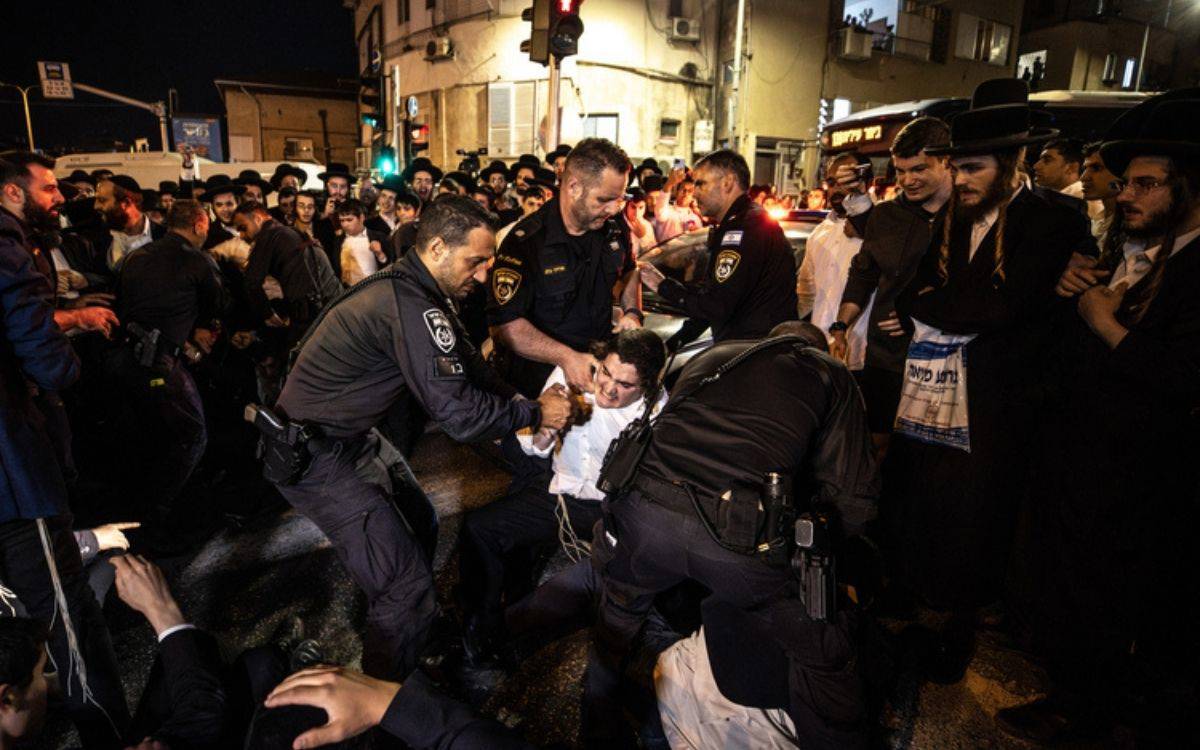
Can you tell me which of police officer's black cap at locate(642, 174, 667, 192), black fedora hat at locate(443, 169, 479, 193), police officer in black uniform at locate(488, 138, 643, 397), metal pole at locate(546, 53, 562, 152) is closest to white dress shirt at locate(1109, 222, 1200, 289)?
police officer in black uniform at locate(488, 138, 643, 397)

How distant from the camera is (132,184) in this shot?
655 centimetres

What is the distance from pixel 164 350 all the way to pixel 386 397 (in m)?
2.36

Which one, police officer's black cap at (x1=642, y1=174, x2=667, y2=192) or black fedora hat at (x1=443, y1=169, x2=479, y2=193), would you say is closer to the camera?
black fedora hat at (x1=443, y1=169, x2=479, y2=193)

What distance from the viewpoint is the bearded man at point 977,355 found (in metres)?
2.51

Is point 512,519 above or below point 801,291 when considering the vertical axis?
below

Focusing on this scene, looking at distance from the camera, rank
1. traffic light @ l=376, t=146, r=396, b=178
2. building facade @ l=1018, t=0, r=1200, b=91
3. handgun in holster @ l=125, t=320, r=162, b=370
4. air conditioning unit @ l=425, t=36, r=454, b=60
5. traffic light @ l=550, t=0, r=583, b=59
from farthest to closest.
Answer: building facade @ l=1018, t=0, r=1200, b=91 → air conditioning unit @ l=425, t=36, r=454, b=60 → traffic light @ l=376, t=146, r=396, b=178 → traffic light @ l=550, t=0, r=583, b=59 → handgun in holster @ l=125, t=320, r=162, b=370

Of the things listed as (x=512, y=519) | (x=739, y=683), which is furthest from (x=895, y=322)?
(x=512, y=519)

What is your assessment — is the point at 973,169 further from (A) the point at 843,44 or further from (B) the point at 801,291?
(A) the point at 843,44

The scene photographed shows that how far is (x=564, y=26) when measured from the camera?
6.44 meters

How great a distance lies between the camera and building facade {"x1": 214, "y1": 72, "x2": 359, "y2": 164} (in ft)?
124

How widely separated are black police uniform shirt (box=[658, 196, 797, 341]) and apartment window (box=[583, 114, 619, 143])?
17781 millimetres

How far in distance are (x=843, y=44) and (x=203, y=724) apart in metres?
25.1

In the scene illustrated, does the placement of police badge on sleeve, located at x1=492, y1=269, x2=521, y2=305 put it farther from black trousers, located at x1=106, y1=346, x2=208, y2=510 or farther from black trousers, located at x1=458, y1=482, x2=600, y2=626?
black trousers, located at x1=106, y1=346, x2=208, y2=510

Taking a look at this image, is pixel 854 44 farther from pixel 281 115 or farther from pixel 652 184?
pixel 281 115
